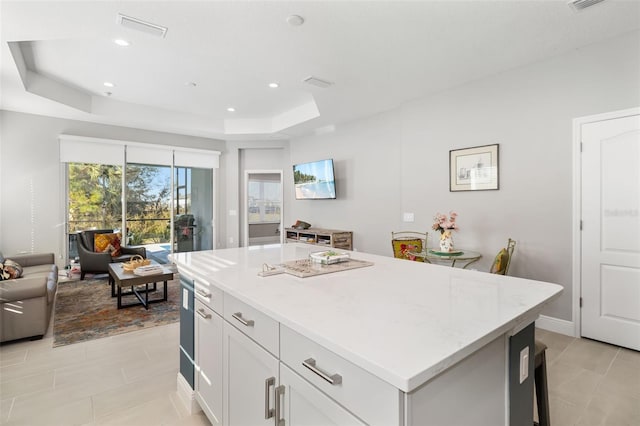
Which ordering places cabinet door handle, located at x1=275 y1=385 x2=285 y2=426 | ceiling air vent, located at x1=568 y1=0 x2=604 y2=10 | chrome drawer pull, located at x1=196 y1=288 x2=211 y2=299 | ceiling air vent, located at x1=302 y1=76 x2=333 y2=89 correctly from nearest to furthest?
cabinet door handle, located at x1=275 y1=385 x2=285 y2=426 < chrome drawer pull, located at x1=196 y1=288 x2=211 y2=299 < ceiling air vent, located at x1=568 y1=0 x2=604 y2=10 < ceiling air vent, located at x1=302 y1=76 x2=333 y2=89

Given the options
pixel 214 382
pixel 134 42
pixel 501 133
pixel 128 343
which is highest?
pixel 134 42

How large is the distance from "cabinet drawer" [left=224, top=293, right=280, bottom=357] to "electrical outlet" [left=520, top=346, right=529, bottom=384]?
908mm

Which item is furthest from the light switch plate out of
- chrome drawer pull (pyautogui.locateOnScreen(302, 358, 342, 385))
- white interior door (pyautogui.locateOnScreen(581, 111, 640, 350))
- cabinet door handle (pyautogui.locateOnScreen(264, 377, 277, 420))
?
white interior door (pyautogui.locateOnScreen(581, 111, 640, 350))

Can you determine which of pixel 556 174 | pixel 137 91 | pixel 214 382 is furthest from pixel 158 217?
pixel 556 174

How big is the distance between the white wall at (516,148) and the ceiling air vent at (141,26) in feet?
10.5

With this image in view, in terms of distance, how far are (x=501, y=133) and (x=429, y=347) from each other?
3.49m

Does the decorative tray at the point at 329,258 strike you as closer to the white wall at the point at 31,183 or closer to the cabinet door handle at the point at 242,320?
the cabinet door handle at the point at 242,320

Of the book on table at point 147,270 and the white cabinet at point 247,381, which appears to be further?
the book on table at point 147,270

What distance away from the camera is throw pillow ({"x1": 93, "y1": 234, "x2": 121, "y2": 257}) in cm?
520

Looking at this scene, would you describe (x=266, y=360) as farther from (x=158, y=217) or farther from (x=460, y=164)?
(x=158, y=217)

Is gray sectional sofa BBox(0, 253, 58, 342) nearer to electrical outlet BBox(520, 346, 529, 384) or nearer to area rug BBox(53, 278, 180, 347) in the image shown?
area rug BBox(53, 278, 180, 347)

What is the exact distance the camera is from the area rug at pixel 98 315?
10.3 ft

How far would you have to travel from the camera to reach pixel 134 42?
10.2 ft

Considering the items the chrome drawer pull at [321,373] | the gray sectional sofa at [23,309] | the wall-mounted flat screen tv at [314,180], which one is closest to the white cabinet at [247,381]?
the chrome drawer pull at [321,373]
